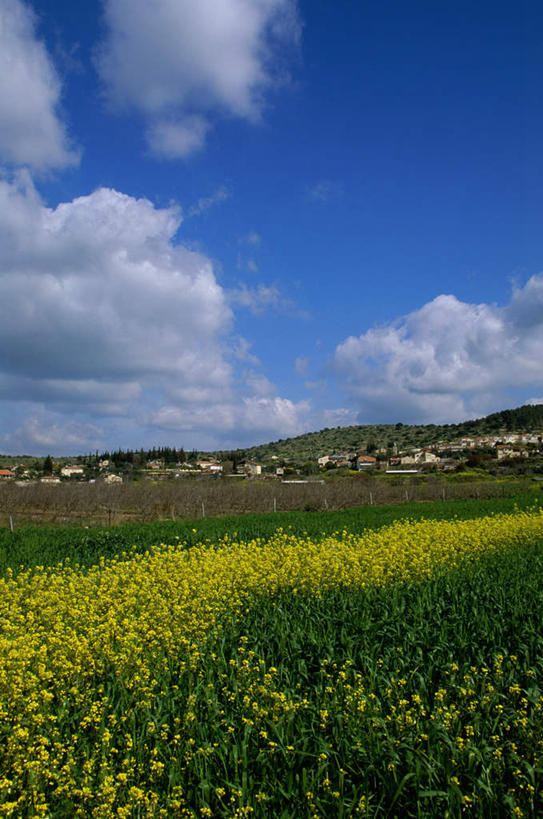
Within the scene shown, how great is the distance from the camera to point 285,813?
3148 mm

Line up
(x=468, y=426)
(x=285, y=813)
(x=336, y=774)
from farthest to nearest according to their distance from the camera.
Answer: (x=468, y=426) → (x=336, y=774) → (x=285, y=813)

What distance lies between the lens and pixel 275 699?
4176mm

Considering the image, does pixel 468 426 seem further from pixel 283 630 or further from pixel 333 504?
pixel 283 630

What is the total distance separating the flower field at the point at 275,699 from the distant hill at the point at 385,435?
373 ft

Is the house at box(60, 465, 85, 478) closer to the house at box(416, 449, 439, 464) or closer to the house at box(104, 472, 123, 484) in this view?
the house at box(104, 472, 123, 484)

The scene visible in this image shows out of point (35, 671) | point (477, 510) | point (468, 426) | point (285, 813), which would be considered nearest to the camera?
point (285, 813)

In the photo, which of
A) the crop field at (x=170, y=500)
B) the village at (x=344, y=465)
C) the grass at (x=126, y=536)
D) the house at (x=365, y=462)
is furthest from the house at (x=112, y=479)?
the house at (x=365, y=462)

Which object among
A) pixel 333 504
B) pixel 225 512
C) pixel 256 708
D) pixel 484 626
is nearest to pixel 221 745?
pixel 256 708

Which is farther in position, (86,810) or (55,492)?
(55,492)

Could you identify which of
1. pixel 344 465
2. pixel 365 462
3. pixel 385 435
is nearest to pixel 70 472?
pixel 344 465

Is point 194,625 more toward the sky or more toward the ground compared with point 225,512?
more toward the sky

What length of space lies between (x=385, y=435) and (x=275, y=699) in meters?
149

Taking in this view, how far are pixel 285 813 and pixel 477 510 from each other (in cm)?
2554

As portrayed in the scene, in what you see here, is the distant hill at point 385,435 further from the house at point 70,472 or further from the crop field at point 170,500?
the crop field at point 170,500
